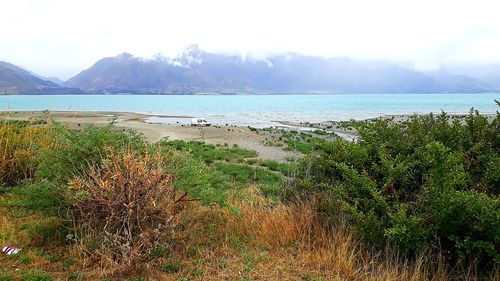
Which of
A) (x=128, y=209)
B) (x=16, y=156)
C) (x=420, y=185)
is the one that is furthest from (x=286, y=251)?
(x=16, y=156)

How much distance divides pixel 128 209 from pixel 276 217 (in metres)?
2.27

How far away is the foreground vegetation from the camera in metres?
4.42

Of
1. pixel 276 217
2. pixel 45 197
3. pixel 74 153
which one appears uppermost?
pixel 74 153

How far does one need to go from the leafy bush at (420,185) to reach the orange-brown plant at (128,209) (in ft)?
7.37

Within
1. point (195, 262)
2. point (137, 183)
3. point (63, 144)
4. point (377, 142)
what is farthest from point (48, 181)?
point (377, 142)

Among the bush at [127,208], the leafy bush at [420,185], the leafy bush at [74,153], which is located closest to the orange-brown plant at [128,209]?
the bush at [127,208]

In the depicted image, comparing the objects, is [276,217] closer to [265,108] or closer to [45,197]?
[45,197]

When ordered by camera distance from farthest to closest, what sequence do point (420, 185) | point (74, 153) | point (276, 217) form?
point (276, 217)
point (74, 153)
point (420, 185)

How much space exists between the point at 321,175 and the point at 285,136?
22048mm

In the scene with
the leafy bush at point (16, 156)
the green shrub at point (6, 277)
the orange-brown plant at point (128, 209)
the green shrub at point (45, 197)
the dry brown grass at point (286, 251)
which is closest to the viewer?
the green shrub at point (6, 277)

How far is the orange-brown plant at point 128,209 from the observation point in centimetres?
438

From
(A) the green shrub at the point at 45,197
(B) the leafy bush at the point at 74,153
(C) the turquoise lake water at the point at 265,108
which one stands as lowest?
(C) the turquoise lake water at the point at 265,108

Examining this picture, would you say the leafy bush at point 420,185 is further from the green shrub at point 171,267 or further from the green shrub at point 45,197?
the green shrub at point 45,197

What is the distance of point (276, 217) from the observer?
5.82 metres
